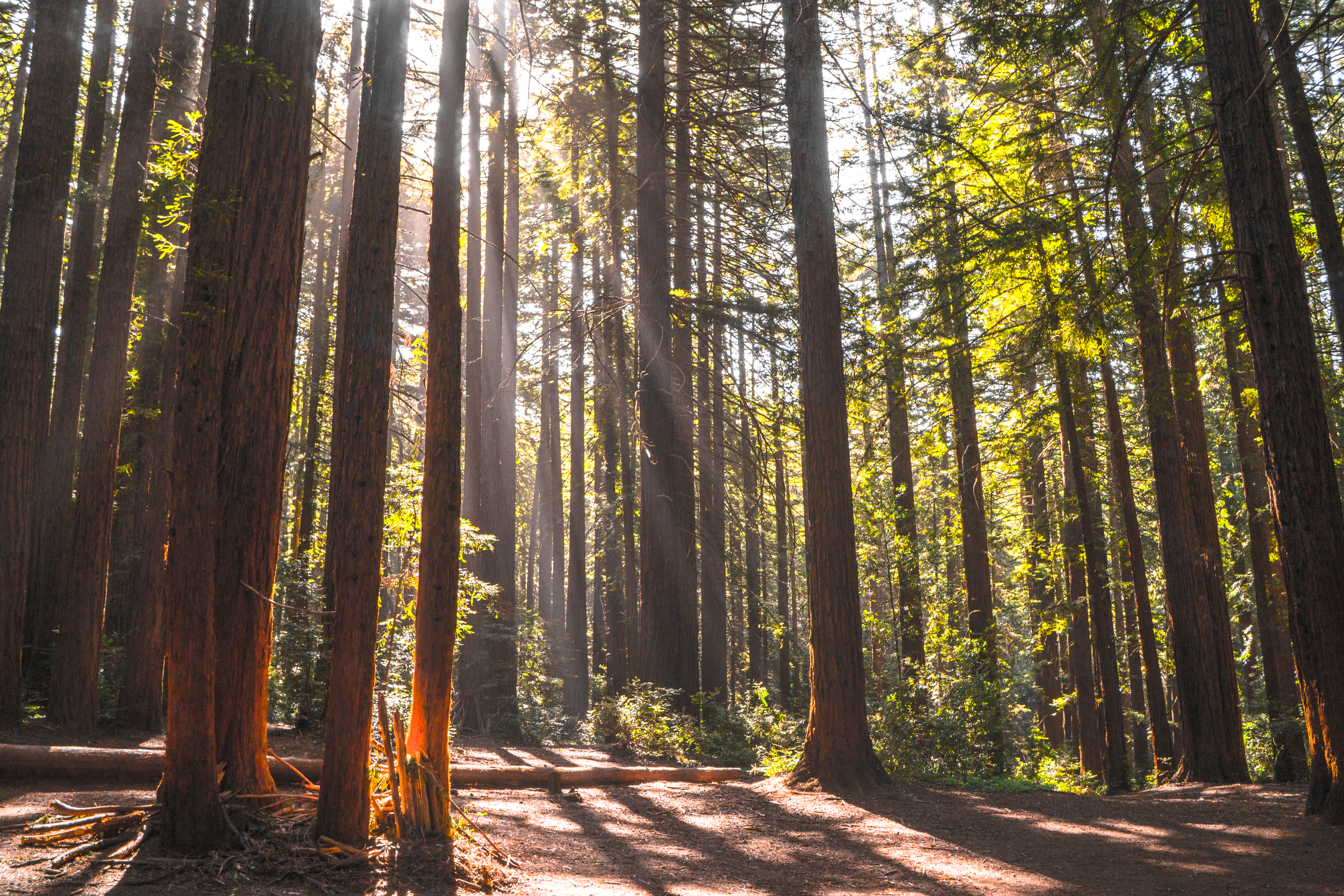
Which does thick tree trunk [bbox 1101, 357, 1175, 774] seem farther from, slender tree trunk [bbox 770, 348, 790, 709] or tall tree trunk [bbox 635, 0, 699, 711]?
tall tree trunk [bbox 635, 0, 699, 711]

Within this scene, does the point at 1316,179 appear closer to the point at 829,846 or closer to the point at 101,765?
the point at 829,846

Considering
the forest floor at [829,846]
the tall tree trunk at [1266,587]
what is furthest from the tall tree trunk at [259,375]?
the tall tree trunk at [1266,587]

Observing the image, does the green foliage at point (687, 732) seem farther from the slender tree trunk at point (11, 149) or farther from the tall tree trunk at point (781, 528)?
the slender tree trunk at point (11, 149)

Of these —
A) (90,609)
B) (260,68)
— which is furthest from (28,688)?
(260,68)

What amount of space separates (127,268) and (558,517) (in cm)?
1929

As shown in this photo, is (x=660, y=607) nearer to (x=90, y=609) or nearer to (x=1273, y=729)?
(x=90, y=609)

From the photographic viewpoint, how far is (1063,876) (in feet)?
19.0

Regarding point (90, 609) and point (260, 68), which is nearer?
point (260, 68)

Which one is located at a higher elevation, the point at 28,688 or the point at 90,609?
the point at 90,609

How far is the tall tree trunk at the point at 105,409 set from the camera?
9.73 meters

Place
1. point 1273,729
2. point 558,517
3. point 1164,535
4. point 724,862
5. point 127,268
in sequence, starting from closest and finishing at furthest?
point 724,862 → point 127,268 → point 1164,535 → point 1273,729 → point 558,517

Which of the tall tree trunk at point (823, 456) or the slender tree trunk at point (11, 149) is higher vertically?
the slender tree trunk at point (11, 149)

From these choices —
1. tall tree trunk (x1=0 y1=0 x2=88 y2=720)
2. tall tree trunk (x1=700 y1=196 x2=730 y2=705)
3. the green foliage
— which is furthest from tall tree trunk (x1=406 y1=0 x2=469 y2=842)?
tall tree trunk (x1=700 y1=196 x2=730 y2=705)

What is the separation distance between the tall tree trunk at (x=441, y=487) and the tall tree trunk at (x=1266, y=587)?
36.2 ft
